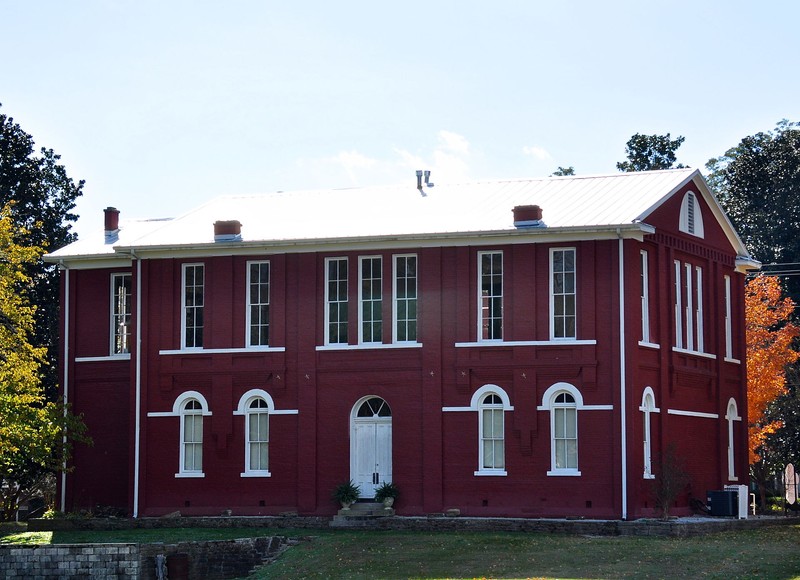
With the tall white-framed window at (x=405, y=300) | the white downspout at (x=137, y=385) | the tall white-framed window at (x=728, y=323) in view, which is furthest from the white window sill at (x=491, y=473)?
the white downspout at (x=137, y=385)

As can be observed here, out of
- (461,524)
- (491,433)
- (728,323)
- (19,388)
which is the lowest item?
(461,524)

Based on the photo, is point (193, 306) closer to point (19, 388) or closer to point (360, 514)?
point (19, 388)

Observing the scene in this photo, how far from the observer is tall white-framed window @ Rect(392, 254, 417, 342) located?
135ft

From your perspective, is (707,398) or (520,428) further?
(707,398)

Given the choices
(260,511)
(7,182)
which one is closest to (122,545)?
(260,511)

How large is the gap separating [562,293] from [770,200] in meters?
26.1

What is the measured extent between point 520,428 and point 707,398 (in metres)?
6.81

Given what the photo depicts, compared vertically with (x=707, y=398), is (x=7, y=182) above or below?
above

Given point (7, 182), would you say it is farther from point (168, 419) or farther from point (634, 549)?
point (634, 549)

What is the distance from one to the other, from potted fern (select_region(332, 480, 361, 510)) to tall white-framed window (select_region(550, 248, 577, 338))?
657 cm

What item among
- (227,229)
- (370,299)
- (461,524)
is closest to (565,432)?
(461,524)

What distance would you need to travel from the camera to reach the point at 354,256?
41531 millimetres

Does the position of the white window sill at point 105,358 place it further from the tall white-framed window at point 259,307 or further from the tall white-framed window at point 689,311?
the tall white-framed window at point 689,311

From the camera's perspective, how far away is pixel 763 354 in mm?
50219
